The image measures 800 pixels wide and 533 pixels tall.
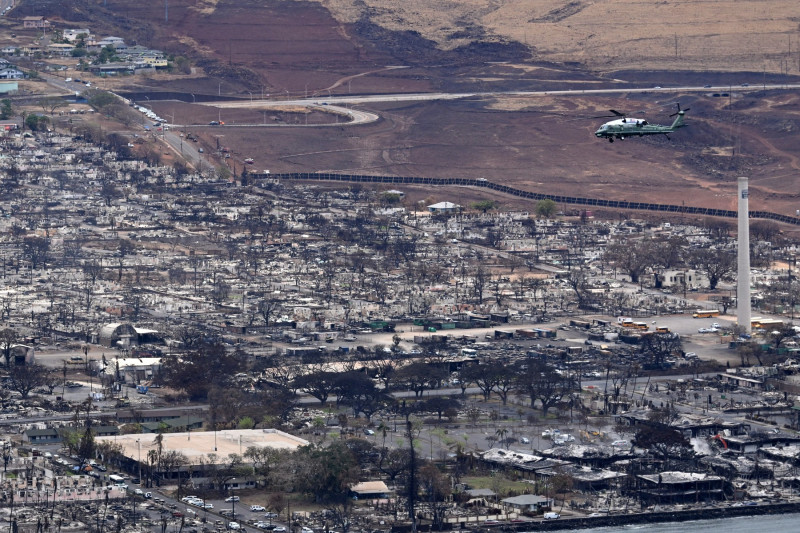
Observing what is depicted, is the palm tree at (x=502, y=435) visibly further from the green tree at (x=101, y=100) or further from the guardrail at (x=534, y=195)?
the green tree at (x=101, y=100)

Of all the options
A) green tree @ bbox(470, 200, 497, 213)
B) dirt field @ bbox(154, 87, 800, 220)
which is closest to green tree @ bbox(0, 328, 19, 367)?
green tree @ bbox(470, 200, 497, 213)

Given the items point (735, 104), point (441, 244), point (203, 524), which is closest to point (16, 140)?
point (441, 244)

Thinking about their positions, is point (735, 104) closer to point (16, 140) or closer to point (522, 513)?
point (16, 140)

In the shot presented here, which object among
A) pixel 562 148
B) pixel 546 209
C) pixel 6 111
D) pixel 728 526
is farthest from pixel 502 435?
pixel 6 111

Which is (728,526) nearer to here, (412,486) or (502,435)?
(412,486)

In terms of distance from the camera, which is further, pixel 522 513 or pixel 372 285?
pixel 372 285
